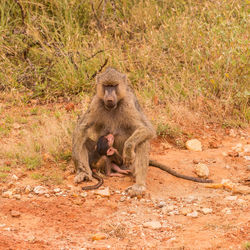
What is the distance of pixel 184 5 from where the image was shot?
26.6 feet

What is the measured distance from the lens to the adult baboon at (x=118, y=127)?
4641 millimetres

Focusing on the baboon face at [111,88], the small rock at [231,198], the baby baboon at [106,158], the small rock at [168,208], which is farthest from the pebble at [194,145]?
the small rock at [168,208]

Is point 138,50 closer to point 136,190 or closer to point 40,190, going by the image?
point 136,190

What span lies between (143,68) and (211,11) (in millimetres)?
1336

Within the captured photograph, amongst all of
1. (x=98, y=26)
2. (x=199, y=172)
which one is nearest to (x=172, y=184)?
(x=199, y=172)

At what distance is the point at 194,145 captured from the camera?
573cm

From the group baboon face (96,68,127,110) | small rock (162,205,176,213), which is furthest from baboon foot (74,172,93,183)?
small rock (162,205,176,213)

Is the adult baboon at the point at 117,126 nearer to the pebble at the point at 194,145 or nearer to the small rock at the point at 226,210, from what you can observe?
the small rock at the point at 226,210

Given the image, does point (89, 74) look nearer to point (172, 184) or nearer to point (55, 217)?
point (172, 184)

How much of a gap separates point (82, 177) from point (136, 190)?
0.62m

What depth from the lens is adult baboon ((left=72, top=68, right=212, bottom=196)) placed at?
4.64m

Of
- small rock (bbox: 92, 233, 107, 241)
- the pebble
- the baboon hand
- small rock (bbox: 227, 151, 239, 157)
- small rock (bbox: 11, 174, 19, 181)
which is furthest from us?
the pebble

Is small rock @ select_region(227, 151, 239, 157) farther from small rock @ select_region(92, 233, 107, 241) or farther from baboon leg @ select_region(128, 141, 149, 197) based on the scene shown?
small rock @ select_region(92, 233, 107, 241)

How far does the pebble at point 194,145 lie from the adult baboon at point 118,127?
75cm
